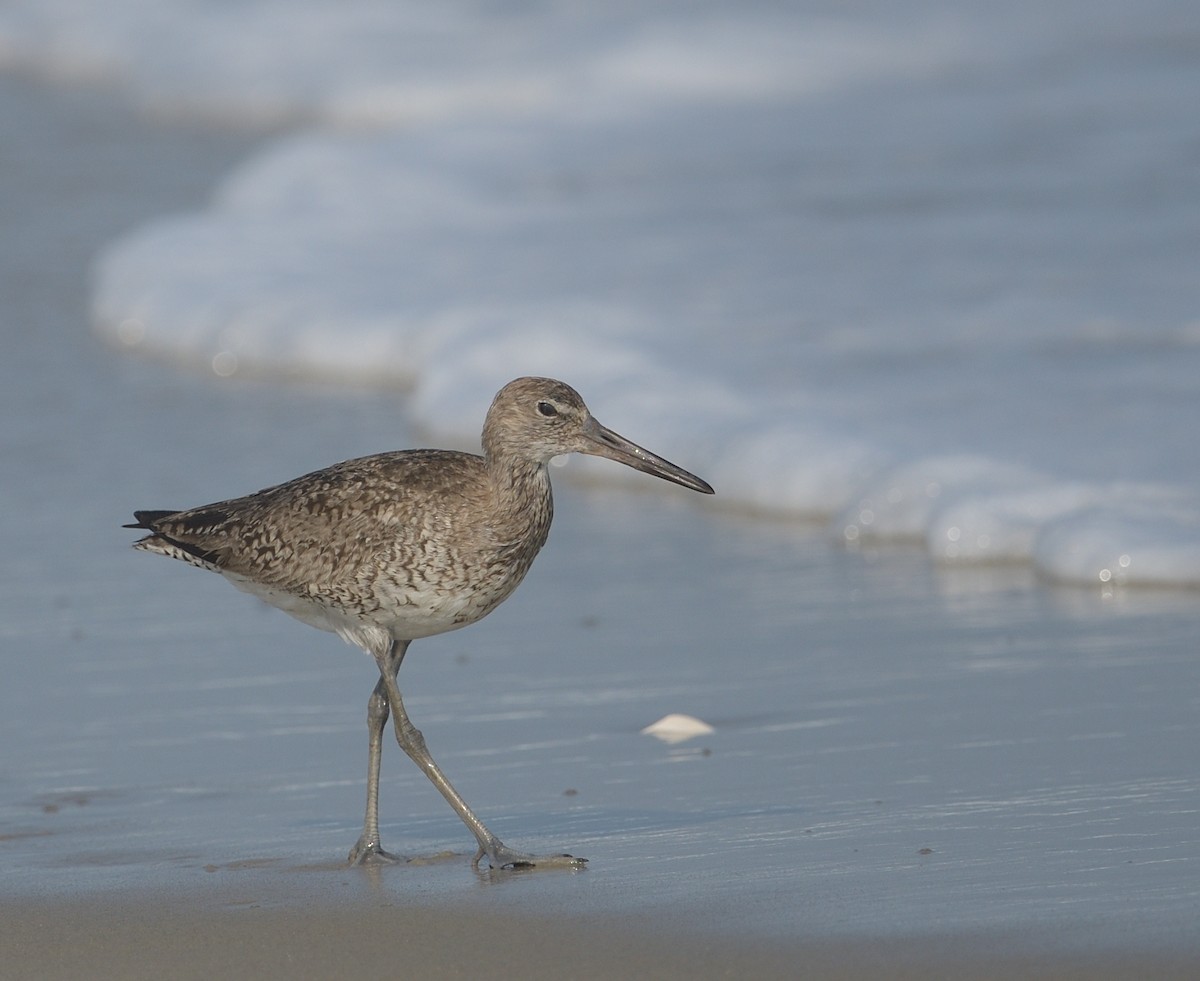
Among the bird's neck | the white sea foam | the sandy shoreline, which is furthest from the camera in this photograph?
the white sea foam

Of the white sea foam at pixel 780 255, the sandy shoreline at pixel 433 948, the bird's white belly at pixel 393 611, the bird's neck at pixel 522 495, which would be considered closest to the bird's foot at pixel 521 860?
the sandy shoreline at pixel 433 948

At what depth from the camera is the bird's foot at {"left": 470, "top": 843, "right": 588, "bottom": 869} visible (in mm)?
5465

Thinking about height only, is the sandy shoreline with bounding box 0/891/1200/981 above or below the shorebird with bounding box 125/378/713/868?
below

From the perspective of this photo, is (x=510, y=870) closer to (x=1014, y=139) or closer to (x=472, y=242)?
(x=472, y=242)

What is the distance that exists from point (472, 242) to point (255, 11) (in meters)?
10.5

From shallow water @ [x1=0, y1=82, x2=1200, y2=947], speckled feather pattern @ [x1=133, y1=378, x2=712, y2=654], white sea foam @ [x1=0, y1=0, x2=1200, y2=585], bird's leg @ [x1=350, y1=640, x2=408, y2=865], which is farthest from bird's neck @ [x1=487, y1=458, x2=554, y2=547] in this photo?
white sea foam @ [x1=0, y1=0, x2=1200, y2=585]

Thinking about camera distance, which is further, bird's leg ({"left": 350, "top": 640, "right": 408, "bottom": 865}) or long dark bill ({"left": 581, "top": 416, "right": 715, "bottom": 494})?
long dark bill ({"left": 581, "top": 416, "right": 715, "bottom": 494})

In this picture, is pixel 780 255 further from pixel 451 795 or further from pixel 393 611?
pixel 451 795

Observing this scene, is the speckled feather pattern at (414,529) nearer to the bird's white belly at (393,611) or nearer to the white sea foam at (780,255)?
the bird's white belly at (393,611)

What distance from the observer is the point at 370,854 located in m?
5.59

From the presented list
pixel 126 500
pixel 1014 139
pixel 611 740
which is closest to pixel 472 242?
pixel 1014 139

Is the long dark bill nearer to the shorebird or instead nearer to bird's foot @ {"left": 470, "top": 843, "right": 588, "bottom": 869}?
the shorebird

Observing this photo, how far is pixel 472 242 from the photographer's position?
1410cm

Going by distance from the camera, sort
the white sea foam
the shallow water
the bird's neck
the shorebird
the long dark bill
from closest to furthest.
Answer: the shallow water, the shorebird, the bird's neck, the long dark bill, the white sea foam
